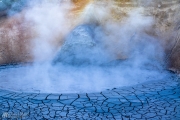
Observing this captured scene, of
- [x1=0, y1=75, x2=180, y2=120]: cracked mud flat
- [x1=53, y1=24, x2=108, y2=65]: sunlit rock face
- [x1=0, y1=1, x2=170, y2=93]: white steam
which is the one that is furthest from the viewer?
[x1=53, y1=24, x2=108, y2=65]: sunlit rock face

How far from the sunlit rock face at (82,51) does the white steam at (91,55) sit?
3cm

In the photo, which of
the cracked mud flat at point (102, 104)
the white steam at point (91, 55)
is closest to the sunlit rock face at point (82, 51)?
the white steam at point (91, 55)

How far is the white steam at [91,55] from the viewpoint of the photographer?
5551 millimetres

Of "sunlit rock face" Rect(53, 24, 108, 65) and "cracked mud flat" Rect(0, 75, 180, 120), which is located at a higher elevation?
"sunlit rock face" Rect(53, 24, 108, 65)

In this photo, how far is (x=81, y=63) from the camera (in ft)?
23.4

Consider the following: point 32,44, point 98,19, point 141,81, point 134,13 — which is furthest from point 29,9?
point 141,81

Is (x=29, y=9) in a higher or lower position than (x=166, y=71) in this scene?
higher

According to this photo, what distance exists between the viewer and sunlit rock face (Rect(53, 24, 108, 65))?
716cm

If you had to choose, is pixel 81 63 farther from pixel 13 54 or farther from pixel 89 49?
pixel 13 54

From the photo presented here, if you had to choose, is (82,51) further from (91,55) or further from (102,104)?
(102,104)

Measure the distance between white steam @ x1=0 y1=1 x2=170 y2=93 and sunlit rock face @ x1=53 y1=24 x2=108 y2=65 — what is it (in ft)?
0.10

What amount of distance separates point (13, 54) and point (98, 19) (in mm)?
2624

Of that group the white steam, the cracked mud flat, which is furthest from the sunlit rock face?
the cracked mud flat

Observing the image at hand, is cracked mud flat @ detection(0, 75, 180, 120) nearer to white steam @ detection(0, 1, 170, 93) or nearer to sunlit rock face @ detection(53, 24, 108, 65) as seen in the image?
white steam @ detection(0, 1, 170, 93)
